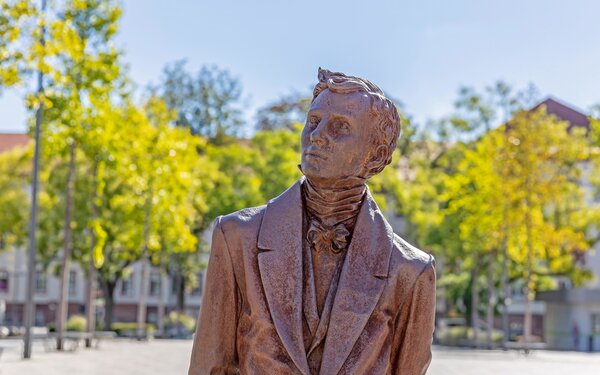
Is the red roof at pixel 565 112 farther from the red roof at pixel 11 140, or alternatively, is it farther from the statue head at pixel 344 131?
the statue head at pixel 344 131

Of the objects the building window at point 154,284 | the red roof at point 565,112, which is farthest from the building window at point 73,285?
the red roof at point 565,112

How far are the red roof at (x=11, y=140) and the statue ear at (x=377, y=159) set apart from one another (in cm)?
7621

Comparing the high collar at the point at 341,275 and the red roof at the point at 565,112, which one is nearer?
the high collar at the point at 341,275

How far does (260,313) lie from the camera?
3.37m

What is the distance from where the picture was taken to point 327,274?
348 cm

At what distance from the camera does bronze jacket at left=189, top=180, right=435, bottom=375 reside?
10.9 feet

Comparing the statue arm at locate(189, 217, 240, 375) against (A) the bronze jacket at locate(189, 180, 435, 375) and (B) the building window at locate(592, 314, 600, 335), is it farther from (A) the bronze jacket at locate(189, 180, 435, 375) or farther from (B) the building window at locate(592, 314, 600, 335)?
(B) the building window at locate(592, 314, 600, 335)

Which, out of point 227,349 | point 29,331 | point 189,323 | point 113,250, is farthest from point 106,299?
point 227,349

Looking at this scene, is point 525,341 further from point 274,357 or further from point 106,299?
point 274,357

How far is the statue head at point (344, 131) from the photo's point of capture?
3.47 m

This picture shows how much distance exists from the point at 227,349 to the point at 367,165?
76 cm

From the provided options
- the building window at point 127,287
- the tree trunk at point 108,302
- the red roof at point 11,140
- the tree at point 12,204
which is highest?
the red roof at point 11,140

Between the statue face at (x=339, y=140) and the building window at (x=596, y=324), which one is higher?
the statue face at (x=339, y=140)

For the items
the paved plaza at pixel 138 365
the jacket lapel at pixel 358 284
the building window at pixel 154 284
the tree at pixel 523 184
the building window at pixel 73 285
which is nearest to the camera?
the jacket lapel at pixel 358 284
